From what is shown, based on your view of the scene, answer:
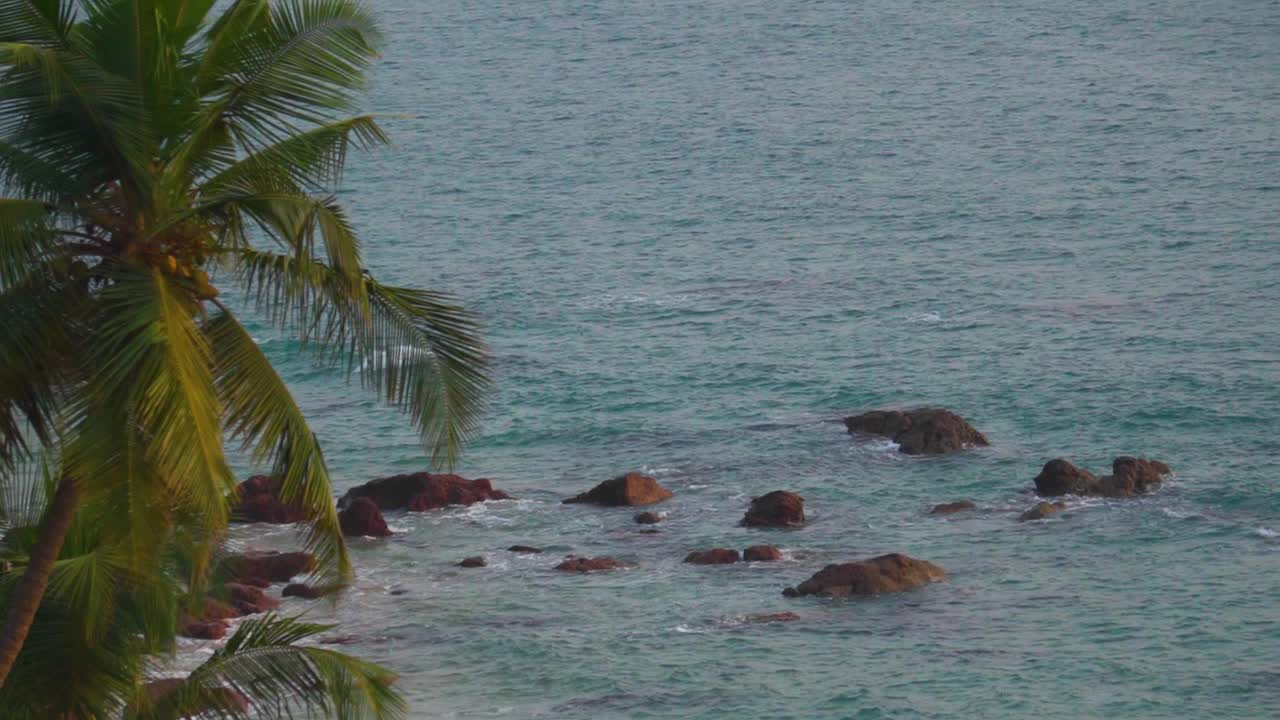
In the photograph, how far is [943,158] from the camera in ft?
340

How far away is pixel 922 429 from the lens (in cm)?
5500

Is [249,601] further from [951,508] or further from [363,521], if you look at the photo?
[951,508]

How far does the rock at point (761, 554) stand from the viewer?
44656 mm

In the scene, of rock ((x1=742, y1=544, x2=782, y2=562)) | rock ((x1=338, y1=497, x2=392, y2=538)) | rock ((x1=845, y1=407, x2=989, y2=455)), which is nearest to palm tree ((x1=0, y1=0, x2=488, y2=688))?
rock ((x1=742, y1=544, x2=782, y2=562))

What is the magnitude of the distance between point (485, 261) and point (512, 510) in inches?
1439

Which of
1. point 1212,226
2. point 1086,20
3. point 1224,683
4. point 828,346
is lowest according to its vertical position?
point 1224,683

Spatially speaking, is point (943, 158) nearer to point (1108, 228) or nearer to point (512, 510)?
point (1108, 228)

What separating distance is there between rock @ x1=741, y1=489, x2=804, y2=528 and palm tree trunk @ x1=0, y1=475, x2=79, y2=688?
109 feet

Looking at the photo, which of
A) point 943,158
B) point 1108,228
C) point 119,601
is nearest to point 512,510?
point 119,601

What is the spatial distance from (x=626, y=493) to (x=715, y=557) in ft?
19.3

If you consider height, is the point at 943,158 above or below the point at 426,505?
above

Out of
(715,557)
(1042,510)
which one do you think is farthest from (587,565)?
(1042,510)

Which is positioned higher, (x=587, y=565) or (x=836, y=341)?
(x=836, y=341)

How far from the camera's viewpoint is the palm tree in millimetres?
14234
